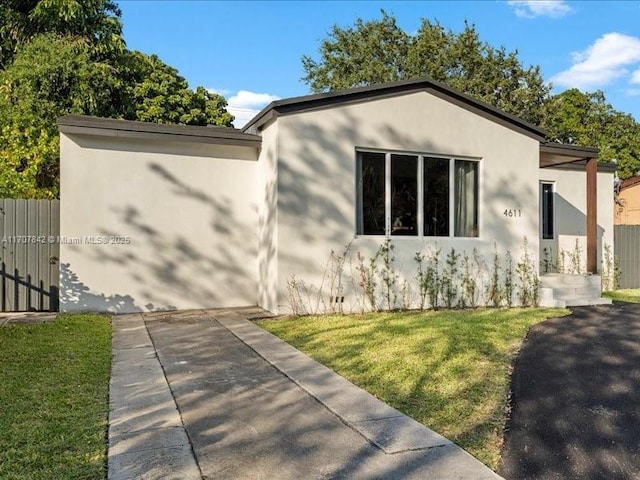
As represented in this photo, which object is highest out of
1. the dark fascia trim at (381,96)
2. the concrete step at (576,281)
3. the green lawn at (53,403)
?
the dark fascia trim at (381,96)

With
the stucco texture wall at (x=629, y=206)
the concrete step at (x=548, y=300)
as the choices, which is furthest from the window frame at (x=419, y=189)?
the stucco texture wall at (x=629, y=206)

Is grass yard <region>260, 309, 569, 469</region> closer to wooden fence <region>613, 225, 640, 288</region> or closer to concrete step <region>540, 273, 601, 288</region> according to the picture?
concrete step <region>540, 273, 601, 288</region>

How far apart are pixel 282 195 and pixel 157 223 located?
2190 mm

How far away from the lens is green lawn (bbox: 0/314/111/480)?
2.61m

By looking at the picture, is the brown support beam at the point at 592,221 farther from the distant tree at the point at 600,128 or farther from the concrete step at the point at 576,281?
the distant tree at the point at 600,128

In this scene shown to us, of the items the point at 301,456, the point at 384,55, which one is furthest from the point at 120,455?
the point at 384,55

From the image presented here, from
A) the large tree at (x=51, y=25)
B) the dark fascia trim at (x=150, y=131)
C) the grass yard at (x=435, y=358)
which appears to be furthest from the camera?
the large tree at (x=51, y=25)

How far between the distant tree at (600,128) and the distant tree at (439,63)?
4.75 meters

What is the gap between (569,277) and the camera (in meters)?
9.94

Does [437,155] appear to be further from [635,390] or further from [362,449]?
[362,449]

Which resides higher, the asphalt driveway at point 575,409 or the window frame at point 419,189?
the window frame at point 419,189

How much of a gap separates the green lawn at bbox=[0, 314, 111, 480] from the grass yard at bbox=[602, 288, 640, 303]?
32.7 ft

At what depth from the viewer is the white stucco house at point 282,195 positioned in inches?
308

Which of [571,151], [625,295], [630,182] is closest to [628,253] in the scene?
[625,295]
